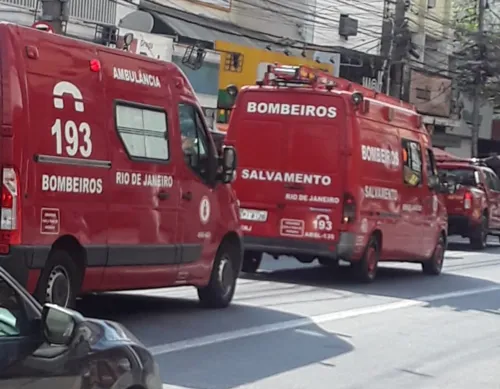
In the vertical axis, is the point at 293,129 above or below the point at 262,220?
above

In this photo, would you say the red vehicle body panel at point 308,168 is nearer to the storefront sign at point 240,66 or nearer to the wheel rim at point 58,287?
the wheel rim at point 58,287

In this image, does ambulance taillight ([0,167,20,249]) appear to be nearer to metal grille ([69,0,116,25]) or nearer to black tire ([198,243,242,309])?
black tire ([198,243,242,309])

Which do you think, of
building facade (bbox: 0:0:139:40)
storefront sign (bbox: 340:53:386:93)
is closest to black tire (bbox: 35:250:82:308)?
building facade (bbox: 0:0:139:40)

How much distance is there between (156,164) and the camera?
11.6 metres

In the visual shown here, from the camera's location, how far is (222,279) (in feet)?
43.3

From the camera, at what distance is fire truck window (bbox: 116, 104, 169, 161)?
1101 centimetres

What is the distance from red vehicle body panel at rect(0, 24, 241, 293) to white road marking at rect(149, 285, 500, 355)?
3.08 ft

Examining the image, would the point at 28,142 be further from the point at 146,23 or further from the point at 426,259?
the point at 146,23

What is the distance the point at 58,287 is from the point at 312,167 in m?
6.85

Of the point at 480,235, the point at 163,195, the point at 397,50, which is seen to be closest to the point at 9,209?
the point at 163,195

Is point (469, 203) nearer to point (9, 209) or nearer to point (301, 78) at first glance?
point (301, 78)

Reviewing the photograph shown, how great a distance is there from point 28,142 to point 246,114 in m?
7.28

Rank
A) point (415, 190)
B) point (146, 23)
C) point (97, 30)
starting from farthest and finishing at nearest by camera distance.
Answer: point (146, 23) < point (97, 30) < point (415, 190)

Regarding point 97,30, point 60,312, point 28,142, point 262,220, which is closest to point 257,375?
point 28,142
